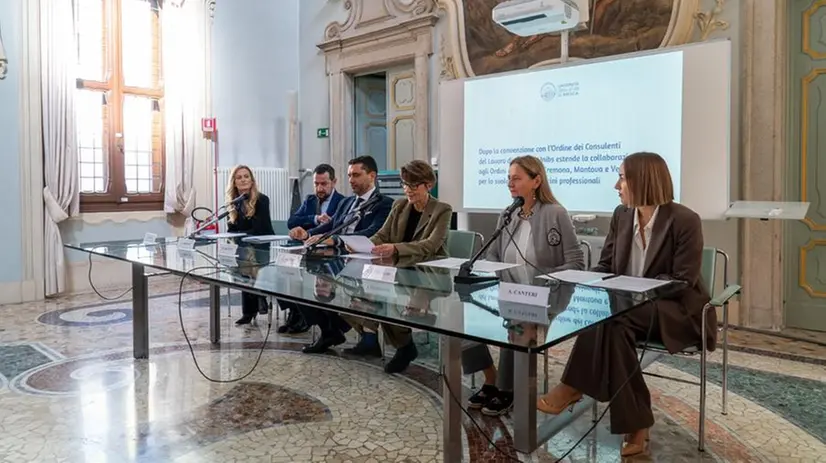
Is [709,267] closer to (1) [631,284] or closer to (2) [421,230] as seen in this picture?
(1) [631,284]

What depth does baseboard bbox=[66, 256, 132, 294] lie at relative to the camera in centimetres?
500

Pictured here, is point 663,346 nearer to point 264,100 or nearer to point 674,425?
point 674,425

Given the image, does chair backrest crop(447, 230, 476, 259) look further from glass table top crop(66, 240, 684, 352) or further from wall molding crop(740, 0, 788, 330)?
wall molding crop(740, 0, 788, 330)

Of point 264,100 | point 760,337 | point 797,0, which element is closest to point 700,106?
point 797,0

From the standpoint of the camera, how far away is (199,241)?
327cm

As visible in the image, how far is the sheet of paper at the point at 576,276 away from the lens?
189 centimetres

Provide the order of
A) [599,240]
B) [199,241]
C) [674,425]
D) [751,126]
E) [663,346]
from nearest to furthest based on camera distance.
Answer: [663,346]
[674,425]
[199,241]
[751,126]
[599,240]

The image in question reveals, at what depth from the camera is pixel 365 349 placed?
3135 millimetres

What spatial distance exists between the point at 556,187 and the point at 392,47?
2.37 meters

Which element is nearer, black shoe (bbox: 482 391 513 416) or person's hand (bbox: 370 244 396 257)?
black shoe (bbox: 482 391 513 416)

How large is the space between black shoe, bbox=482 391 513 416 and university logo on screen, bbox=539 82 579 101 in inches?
86.8

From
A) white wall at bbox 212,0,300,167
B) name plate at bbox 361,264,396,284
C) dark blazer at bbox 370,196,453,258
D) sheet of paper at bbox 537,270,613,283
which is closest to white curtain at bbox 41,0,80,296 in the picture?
white wall at bbox 212,0,300,167

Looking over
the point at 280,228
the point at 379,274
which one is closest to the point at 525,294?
the point at 379,274

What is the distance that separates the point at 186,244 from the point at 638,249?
217cm
